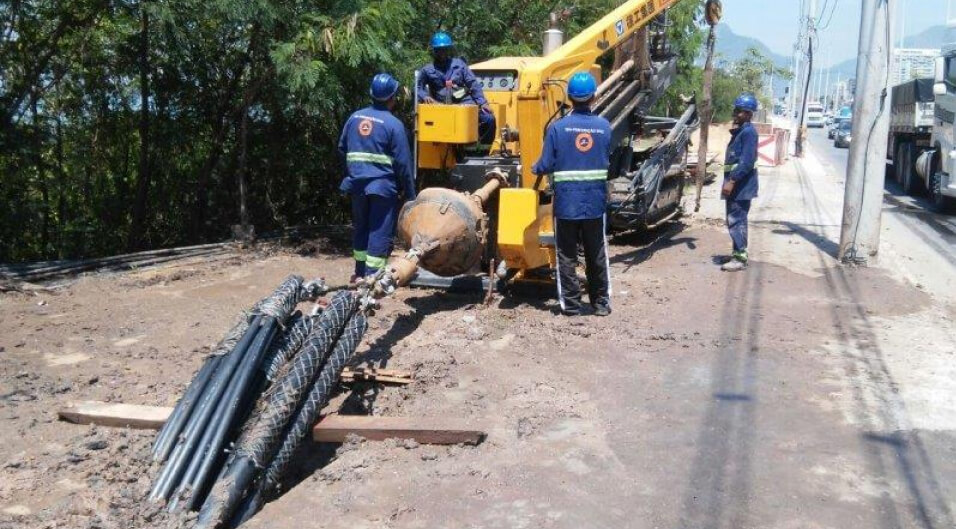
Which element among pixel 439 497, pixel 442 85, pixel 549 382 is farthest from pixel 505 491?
pixel 442 85

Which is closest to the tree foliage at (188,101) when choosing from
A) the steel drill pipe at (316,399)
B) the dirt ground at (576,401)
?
the dirt ground at (576,401)

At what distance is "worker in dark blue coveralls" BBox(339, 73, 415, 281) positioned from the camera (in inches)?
283

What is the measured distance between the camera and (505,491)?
4266 millimetres

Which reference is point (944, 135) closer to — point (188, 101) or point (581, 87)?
point (581, 87)

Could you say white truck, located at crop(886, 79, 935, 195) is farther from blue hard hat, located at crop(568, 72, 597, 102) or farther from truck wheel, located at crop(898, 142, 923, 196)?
blue hard hat, located at crop(568, 72, 597, 102)

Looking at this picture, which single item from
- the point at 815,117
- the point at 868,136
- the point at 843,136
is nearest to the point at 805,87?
the point at 843,136

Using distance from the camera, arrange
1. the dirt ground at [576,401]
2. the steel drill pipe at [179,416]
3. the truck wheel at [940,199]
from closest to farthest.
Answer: the dirt ground at [576,401]
the steel drill pipe at [179,416]
the truck wheel at [940,199]

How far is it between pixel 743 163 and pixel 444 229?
13.7 ft

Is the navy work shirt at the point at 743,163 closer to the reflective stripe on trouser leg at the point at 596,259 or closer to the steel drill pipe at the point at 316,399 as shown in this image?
the reflective stripe on trouser leg at the point at 596,259

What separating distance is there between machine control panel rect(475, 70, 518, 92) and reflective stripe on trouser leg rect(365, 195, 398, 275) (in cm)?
165

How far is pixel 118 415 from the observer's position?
5031mm

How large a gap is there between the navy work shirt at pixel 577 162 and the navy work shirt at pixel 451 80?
1.03 metres

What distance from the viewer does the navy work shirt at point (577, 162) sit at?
23.5 feet

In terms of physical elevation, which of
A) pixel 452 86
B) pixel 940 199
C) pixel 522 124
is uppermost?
pixel 452 86
